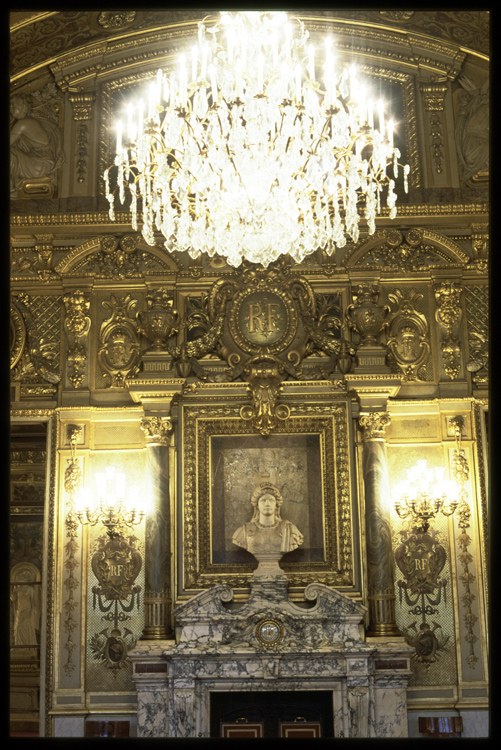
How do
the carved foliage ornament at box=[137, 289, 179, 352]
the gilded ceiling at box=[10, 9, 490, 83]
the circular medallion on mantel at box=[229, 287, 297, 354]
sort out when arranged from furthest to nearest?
1. the gilded ceiling at box=[10, 9, 490, 83]
2. the circular medallion on mantel at box=[229, 287, 297, 354]
3. the carved foliage ornament at box=[137, 289, 179, 352]

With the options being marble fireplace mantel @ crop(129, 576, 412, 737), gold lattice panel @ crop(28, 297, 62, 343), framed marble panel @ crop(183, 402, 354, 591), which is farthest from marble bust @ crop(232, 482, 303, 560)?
gold lattice panel @ crop(28, 297, 62, 343)

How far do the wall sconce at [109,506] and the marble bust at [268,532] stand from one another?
112 cm

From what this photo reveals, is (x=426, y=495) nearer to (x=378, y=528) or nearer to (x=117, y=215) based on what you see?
(x=378, y=528)

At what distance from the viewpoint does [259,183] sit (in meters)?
6.74

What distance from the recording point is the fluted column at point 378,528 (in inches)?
340

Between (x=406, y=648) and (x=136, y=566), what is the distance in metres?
2.85

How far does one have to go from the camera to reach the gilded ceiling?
977 centimetres

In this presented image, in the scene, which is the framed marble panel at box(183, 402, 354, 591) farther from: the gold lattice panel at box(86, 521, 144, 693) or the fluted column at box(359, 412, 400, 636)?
the gold lattice panel at box(86, 521, 144, 693)

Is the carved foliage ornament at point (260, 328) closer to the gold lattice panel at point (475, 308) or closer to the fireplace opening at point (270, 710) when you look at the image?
the gold lattice panel at point (475, 308)

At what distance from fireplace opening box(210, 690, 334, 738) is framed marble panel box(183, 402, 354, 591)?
108 centimetres

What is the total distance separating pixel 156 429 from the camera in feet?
29.7

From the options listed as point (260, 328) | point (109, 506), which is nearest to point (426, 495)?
point (260, 328)

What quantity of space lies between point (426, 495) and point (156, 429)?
112 inches

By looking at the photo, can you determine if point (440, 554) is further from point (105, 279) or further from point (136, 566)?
point (105, 279)
